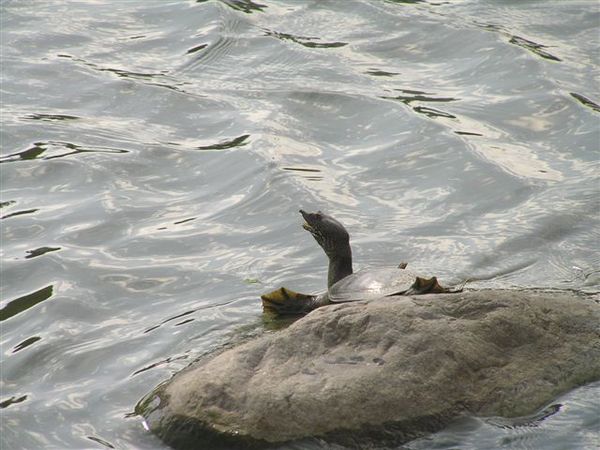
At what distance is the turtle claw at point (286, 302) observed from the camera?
4996 millimetres

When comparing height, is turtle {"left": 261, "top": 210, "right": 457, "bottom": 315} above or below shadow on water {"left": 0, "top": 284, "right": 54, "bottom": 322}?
above

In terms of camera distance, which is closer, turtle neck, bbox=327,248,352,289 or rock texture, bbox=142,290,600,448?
rock texture, bbox=142,290,600,448

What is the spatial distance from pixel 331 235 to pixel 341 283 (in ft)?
1.03

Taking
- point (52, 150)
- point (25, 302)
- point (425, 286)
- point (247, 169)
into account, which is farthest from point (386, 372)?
point (52, 150)

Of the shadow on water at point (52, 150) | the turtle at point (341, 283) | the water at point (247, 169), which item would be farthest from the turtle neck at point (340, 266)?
the shadow on water at point (52, 150)

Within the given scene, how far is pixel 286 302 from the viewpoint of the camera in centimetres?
502

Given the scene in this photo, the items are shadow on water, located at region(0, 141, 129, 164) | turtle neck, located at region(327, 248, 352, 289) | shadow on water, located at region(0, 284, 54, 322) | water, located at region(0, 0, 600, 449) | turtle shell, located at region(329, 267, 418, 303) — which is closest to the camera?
turtle shell, located at region(329, 267, 418, 303)

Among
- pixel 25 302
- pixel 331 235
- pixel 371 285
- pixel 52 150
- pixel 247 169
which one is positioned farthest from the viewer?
pixel 52 150

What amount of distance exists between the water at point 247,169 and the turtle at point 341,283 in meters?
0.19

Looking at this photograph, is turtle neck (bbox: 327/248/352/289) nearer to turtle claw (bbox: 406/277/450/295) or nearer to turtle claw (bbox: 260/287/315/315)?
turtle claw (bbox: 260/287/315/315)

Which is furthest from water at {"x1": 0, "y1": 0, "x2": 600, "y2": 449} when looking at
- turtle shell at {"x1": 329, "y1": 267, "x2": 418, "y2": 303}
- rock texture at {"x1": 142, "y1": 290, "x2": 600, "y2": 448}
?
turtle shell at {"x1": 329, "y1": 267, "x2": 418, "y2": 303}

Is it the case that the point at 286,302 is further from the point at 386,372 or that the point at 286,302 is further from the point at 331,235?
the point at 386,372

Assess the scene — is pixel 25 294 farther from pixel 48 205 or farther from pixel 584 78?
pixel 584 78

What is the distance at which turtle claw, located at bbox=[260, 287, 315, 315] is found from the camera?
5.00m
